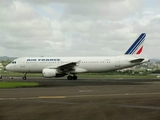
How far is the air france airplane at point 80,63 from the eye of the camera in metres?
45.9

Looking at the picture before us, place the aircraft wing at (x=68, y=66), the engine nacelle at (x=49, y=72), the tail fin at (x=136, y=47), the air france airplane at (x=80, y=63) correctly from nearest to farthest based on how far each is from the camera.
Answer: the engine nacelle at (x=49, y=72)
the air france airplane at (x=80, y=63)
the aircraft wing at (x=68, y=66)
the tail fin at (x=136, y=47)

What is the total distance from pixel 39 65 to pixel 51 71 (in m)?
5.24

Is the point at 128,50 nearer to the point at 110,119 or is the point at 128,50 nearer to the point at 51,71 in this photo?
the point at 51,71

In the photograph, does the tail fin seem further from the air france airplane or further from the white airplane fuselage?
the white airplane fuselage

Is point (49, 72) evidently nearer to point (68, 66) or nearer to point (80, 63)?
point (68, 66)

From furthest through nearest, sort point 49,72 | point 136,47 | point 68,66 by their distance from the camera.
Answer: point 136,47 < point 68,66 < point 49,72

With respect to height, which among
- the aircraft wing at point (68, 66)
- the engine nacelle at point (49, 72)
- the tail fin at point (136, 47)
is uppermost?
the tail fin at point (136, 47)

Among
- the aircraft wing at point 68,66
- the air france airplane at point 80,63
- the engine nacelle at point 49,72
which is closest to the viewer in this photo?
the engine nacelle at point 49,72

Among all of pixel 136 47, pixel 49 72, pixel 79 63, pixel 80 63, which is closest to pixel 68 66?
pixel 79 63

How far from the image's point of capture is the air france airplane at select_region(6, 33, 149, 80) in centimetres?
4591

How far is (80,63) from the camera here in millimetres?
47750

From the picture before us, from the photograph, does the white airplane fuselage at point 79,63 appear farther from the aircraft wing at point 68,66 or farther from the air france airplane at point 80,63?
the aircraft wing at point 68,66

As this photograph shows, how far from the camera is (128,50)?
1875 inches

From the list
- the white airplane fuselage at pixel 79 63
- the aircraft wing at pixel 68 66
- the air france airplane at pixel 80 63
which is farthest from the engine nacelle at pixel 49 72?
the white airplane fuselage at pixel 79 63
